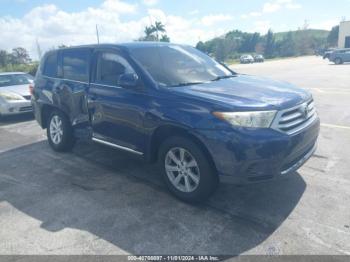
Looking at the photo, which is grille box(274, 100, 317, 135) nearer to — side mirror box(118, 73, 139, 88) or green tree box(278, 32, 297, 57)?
side mirror box(118, 73, 139, 88)

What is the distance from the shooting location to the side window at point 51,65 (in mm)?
5832

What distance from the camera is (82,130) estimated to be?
5254 mm

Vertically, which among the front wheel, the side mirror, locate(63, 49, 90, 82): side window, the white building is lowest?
the front wheel

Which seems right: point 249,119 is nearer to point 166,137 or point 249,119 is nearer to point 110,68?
point 166,137

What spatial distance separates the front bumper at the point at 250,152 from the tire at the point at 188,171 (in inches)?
5.9

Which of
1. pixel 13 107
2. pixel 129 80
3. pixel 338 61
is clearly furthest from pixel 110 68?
pixel 338 61

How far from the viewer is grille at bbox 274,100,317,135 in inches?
132

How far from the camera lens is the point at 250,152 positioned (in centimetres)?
321

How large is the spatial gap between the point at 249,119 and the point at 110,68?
2.31 metres

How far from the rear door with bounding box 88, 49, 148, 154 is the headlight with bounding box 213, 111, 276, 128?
1.16m

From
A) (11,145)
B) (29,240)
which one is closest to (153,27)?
(11,145)

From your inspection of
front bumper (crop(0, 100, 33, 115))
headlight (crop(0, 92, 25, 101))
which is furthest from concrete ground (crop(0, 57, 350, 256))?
headlight (crop(0, 92, 25, 101))

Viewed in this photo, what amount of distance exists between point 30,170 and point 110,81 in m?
2.09

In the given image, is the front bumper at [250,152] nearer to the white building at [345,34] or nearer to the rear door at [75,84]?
the rear door at [75,84]
